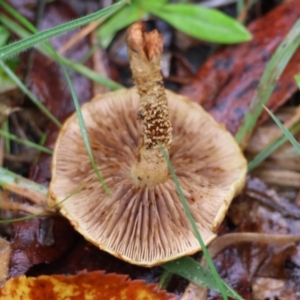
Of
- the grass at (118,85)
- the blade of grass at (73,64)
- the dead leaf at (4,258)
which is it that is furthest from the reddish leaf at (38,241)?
the blade of grass at (73,64)

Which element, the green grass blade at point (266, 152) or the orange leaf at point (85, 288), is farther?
the green grass blade at point (266, 152)

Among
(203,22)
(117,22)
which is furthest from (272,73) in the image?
(117,22)

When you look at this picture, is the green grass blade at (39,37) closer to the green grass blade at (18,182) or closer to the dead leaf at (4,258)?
the green grass blade at (18,182)

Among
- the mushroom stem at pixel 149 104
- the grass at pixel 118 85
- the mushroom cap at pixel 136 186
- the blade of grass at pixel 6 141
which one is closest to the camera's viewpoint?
the mushroom stem at pixel 149 104

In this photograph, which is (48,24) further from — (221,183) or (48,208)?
(221,183)

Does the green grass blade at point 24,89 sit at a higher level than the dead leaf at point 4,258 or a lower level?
higher

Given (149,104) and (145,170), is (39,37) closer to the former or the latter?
(149,104)

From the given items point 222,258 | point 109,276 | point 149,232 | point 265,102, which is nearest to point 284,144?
point 265,102

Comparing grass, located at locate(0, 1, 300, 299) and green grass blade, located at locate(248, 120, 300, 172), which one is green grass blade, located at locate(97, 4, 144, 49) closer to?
grass, located at locate(0, 1, 300, 299)
